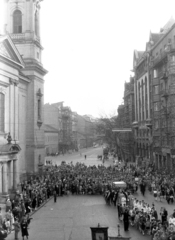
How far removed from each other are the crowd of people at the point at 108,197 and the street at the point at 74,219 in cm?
59

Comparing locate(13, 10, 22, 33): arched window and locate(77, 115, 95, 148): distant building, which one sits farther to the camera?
locate(77, 115, 95, 148): distant building

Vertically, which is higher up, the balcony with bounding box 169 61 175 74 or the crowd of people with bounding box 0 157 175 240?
the balcony with bounding box 169 61 175 74

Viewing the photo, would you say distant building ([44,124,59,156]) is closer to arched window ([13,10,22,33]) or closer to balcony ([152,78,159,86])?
→ balcony ([152,78,159,86])

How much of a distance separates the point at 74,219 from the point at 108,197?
546cm

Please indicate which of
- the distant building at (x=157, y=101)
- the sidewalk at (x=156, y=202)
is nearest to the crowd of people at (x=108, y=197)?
the sidewalk at (x=156, y=202)

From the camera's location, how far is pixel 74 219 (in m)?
21.6

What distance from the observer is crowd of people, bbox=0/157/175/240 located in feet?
56.3

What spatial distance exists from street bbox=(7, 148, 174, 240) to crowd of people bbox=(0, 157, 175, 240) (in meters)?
0.59

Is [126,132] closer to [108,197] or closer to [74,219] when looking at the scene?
[108,197]

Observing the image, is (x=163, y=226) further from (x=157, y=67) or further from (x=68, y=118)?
(x=68, y=118)

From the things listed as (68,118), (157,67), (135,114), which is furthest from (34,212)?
(68,118)

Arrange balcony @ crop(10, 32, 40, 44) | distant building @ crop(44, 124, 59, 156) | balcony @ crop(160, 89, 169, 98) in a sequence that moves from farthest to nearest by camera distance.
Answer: distant building @ crop(44, 124, 59, 156)
balcony @ crop(160, 89, 169, 98)
balcony @ crop(10, 32, 40, 44)

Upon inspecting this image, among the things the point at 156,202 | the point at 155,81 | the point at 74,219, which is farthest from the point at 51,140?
the point at 74,219

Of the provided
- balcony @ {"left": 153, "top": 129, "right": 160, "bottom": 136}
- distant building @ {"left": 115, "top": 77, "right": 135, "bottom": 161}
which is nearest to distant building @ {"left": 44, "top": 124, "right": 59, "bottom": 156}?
distant building @ {"left": 115, "top": 77, "right": 135, "bottom": 161}
